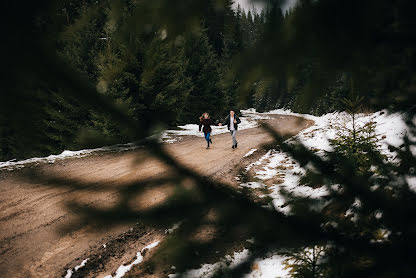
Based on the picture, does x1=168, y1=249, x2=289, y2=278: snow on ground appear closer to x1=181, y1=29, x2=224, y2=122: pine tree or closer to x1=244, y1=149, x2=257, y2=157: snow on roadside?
x1=244, y1=149, x2=257, y2=157: snow on roadside

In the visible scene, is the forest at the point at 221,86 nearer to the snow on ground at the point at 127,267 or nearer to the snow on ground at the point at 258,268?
the snow on ground at the point at 258,268

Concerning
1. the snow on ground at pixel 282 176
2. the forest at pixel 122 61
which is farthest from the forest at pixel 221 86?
the snow on ground at pixel 282 176

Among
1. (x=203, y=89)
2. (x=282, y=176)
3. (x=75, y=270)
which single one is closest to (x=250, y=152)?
(x=282, y=176)

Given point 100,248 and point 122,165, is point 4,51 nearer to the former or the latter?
point 100,248

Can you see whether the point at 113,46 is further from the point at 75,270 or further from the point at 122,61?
the point at 75,270

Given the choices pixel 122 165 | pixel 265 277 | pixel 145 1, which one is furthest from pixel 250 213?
pixel 122 165

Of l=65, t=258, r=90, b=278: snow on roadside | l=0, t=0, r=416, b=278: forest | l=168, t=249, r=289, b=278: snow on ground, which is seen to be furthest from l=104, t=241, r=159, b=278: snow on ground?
l=0, t=0, r=416, b=278: forest

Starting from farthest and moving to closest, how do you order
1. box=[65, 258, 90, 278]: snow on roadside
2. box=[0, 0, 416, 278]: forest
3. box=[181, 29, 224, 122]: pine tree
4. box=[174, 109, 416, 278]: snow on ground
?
box=[181, 29, 224, 122]: pine tree → box=[65, 258, 90, 278]: snow on roadside → box=[174, 109, 416, 278]: snow on ground → box=[0, 0, 416, 278]: forest

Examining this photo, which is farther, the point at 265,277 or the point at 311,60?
the point at 265,277

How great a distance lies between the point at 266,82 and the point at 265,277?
109 inches

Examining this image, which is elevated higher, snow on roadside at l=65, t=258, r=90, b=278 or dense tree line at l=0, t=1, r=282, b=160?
dense tree line at l=0, t=1, r=282, b=160

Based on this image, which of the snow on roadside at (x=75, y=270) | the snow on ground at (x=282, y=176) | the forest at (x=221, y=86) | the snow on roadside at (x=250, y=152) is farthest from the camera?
the snow on roadside at (x=250, y=152)

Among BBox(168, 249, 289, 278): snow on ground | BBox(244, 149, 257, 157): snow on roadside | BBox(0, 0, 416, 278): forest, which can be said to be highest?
BBox(0, 0, 416, 278): forest

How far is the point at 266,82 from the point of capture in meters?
1.08
